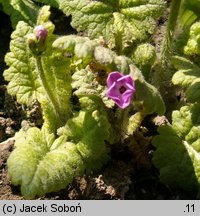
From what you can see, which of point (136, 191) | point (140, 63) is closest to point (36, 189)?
point (136, 191)

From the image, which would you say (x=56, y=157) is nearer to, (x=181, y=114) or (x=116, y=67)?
(x=116, y=67)

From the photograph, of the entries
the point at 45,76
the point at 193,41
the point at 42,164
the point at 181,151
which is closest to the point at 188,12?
the point at 193,41

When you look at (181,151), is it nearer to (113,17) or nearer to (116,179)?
(116,179)

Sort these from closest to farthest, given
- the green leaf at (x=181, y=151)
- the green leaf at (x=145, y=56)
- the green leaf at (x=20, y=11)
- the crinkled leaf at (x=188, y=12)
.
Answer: the green leaf at (x=181, y=151)
the green leaf at (x=145, y=56)
the crinkled leaf at (x=188, y=12)
the green leaf at (x=20, y=11)

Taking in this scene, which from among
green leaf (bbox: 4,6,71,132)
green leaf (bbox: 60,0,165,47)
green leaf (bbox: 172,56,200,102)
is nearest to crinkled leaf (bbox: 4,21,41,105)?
green leaf (bbox: 4,6,71,132)

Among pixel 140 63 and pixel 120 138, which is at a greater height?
pixel 140 63

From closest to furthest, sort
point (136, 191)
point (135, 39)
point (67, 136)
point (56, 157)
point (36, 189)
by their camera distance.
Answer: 1. point (36, 189)
2. point (56, 157)
3. point (67, 136)
4. point (136, 191)
5. point (135, 39)

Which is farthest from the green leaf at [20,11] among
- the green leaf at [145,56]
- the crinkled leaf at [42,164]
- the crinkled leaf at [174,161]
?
the crinkled leaf at [174,161]

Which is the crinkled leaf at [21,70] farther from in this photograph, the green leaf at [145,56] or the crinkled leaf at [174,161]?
the crinkled leaf at [174,161]
